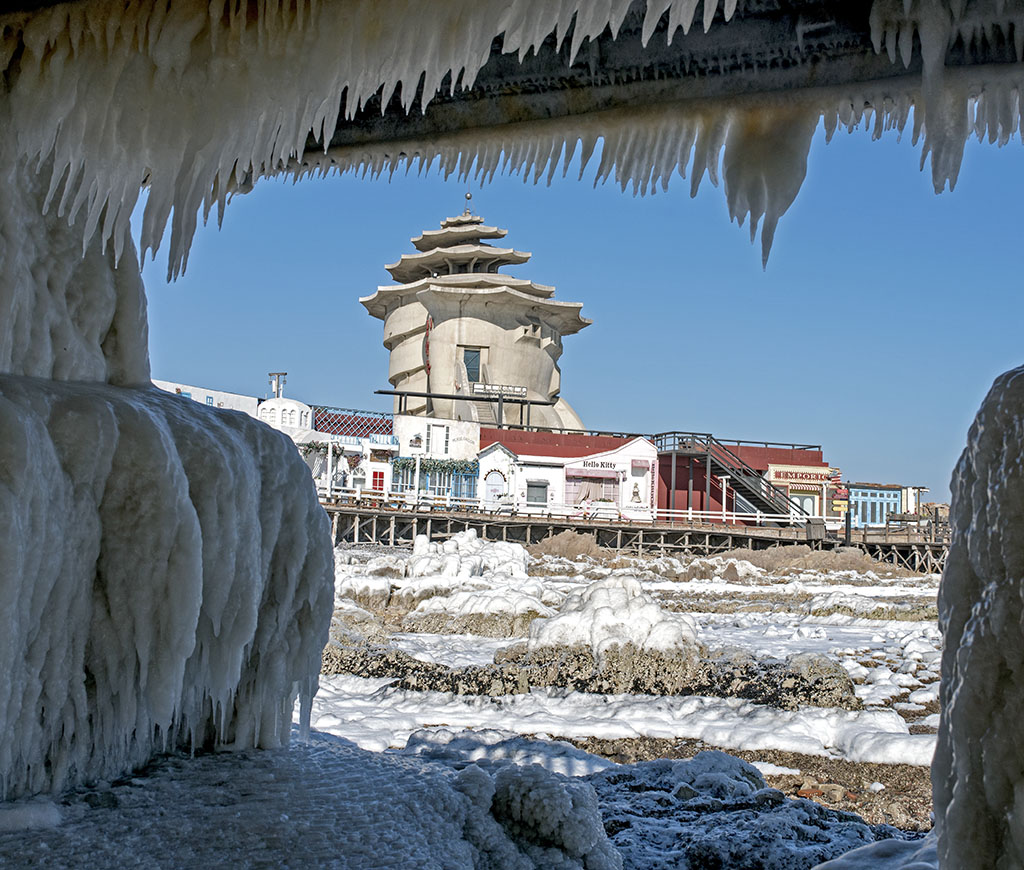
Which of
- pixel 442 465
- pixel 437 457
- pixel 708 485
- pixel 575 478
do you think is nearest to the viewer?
pixel 708 485

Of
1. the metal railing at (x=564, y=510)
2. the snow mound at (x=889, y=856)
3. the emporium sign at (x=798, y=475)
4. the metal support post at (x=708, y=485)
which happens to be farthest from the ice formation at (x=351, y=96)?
the emporium sign at (x=798, y=475)

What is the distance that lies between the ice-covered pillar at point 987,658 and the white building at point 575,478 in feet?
111

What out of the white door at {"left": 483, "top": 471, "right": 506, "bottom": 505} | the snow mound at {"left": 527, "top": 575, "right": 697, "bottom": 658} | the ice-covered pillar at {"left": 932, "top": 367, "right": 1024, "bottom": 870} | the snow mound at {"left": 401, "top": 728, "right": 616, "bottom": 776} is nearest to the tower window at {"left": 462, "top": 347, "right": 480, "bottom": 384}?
the white door at {"left": 483, "top": 471, "right": 506, "bottom": 505}

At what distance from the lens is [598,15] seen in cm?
204

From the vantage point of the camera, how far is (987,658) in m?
1.52

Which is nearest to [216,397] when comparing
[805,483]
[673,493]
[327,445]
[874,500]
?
[327,445]

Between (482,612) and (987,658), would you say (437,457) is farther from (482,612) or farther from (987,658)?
(987,658)

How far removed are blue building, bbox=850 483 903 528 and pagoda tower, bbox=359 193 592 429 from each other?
1574 centimetres

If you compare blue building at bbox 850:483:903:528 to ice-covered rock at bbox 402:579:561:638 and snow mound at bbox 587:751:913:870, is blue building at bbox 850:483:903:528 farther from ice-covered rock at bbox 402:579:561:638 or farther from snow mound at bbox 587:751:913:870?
snow mound at bbox 587:751:913:870

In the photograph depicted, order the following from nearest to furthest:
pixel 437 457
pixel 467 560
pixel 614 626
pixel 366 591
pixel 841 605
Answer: pixel 614 626 < pixel 366 591 < pixel 841 605 < pixel 467 560 < pixel 437 457

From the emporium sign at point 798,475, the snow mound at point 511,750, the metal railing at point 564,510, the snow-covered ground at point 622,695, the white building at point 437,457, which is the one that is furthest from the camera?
the emporium sign at point 798,475

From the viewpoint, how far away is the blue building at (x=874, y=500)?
44500 millimetres

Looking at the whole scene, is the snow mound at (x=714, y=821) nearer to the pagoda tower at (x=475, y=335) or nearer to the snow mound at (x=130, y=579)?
the snow mound at (x=130, y=579)

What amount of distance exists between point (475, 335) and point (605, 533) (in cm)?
1739
